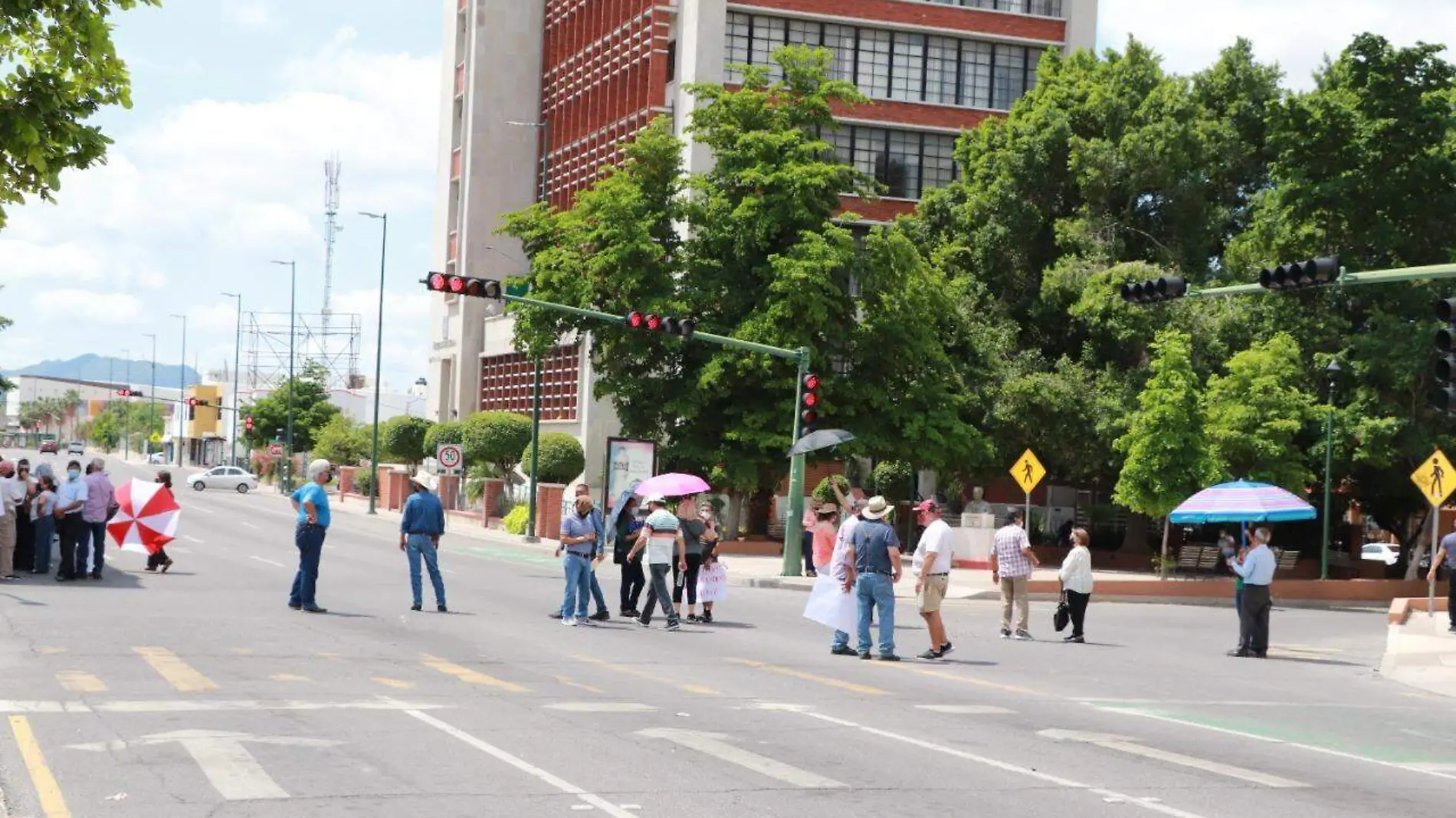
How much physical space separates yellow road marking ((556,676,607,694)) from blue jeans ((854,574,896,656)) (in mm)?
4387

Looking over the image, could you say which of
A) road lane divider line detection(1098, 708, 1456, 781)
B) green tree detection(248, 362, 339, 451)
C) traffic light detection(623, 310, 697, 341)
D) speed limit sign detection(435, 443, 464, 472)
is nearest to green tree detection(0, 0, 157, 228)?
road lane divider line detection(1098, 708, 1456, 781)

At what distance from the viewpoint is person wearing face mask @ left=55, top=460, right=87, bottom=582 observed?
1057 inches

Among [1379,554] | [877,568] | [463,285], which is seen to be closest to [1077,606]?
[877,568]

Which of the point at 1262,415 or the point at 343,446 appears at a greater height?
the point at 1262,415

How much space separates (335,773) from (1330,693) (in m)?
13.0

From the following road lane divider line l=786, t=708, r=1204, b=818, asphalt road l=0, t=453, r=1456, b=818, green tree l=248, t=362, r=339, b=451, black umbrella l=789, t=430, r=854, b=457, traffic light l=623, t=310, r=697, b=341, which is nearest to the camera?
asphalt road l=0, t=453, r=1456, b=818

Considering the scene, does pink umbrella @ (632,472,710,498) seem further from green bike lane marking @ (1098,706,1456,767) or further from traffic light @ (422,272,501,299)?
green bike lane marking @ (1098,706,1456,767)

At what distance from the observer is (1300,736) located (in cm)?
1523

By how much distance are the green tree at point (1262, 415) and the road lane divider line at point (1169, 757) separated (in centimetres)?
3139

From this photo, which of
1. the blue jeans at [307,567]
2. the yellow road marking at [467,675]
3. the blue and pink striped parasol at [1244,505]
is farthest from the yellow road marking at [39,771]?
the blue and pink striped parasol at [1244,505]

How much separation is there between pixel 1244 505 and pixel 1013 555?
10.8m

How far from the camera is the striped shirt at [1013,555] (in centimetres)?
2545

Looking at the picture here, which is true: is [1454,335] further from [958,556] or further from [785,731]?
[958,556]

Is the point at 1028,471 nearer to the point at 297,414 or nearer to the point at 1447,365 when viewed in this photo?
the point at 1447,365
